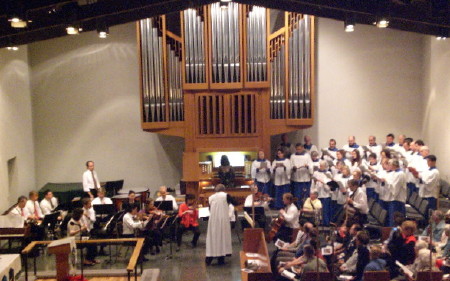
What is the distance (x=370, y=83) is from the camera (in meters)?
18.1

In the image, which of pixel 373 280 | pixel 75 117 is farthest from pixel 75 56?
pixel 373 280

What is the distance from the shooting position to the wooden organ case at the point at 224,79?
16.5 metres

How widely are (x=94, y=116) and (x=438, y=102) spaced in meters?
9.62

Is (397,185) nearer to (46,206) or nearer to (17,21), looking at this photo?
(46,206)

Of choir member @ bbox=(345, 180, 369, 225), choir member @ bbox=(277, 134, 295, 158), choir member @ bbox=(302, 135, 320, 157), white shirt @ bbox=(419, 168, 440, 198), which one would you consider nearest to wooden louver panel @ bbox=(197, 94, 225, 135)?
choir member @ bbox=(277, 134, 295, 158)

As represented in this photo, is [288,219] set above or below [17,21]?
below

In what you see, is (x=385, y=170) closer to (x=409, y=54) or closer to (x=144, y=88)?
(x=409, y=54)

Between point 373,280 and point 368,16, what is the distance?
6.14 m

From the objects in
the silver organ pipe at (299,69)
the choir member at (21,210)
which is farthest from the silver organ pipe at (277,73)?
the choir member at (21,210)

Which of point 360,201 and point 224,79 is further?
point 224,79

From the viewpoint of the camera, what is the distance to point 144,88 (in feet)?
55.0

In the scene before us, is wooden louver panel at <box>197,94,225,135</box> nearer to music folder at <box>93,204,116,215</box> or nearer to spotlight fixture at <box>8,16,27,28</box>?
music folder at <box>93,204,116,215</box>

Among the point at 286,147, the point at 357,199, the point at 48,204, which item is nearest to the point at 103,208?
the point at 48,204

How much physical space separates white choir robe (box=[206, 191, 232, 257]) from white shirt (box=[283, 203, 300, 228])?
1.25 metres
